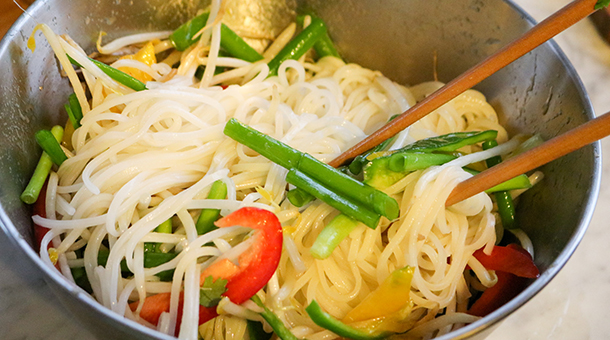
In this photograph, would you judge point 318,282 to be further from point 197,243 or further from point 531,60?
point 531,60

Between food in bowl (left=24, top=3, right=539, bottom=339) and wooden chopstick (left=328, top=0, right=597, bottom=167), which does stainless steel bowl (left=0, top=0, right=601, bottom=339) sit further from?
wooden chopstick (left=328, top=0, right=597, bottom=167)

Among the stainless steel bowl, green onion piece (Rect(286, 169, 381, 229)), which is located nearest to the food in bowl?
green onion piece (Rect(286, 169, 381, 229))

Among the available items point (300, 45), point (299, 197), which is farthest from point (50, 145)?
point (300, 45)

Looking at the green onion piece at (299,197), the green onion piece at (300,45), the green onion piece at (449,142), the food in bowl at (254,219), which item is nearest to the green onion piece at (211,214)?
the food in bowl at (254,219)

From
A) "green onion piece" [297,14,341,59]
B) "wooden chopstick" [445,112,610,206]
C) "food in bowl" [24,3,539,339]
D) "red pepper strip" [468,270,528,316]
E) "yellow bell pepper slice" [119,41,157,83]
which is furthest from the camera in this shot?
"green onion piece" [297,14,341,59]

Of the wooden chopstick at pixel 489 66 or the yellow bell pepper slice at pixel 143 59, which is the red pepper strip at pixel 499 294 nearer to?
the wooden chopstick at pixel 489 66
